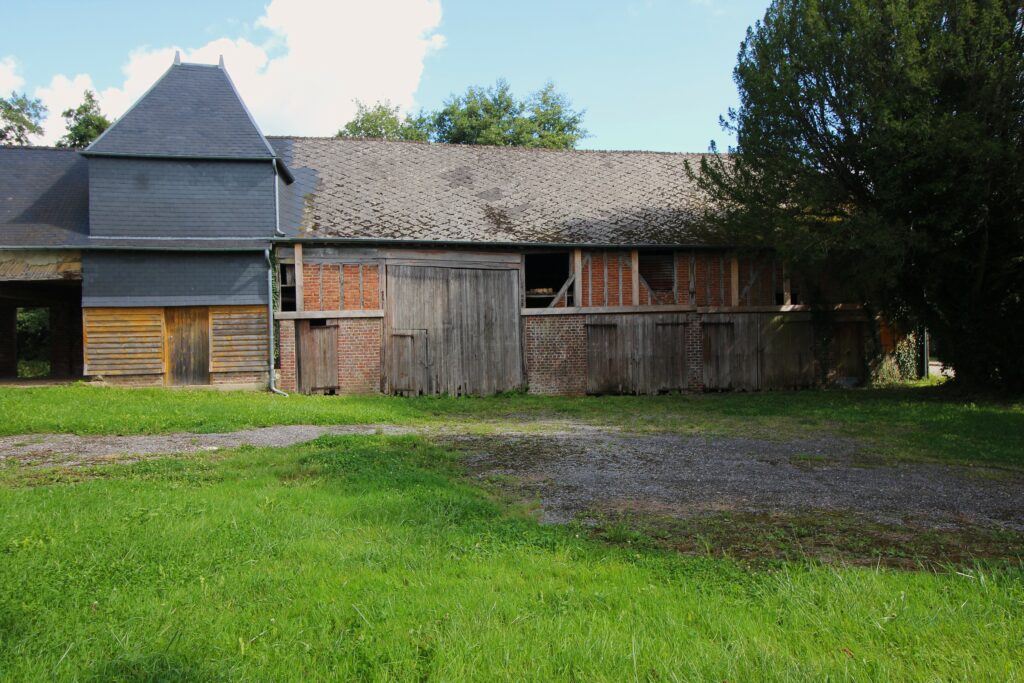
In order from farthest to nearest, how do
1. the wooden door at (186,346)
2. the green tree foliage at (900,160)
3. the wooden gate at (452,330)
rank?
1. the wooden gate at (452,330)
2. the wooden door at (186,346)
3. the green tree foliage at (900,160)

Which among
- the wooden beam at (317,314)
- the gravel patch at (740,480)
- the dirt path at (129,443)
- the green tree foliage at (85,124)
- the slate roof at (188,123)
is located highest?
the green tree foliage at (85,124)

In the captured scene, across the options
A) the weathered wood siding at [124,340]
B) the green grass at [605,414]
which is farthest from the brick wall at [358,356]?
the weathered wood siding at [124,340]

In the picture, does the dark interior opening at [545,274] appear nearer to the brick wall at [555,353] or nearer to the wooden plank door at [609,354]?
the brick wall at [555,353]

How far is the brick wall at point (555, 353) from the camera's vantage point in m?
17.4

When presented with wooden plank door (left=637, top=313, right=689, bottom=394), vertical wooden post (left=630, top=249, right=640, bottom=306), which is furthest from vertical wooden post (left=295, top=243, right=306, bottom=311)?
wooden plank door (left=637, top=313, right=689, bottom=394)

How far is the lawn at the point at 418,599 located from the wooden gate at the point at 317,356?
33.9ft

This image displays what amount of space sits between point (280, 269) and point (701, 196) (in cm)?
1240

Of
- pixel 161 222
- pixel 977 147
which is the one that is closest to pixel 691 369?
pixel 977 147

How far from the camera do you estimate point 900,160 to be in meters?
12.9

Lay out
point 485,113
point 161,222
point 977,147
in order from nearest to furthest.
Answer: point 977,147, point 161,222, point 485,113

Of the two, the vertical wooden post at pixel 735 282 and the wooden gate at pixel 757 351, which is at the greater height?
the vertical wooden post at pixel 735 282

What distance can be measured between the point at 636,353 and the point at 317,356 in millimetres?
8249

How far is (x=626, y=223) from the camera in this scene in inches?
724

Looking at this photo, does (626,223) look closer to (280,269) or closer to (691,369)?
(691,369)
